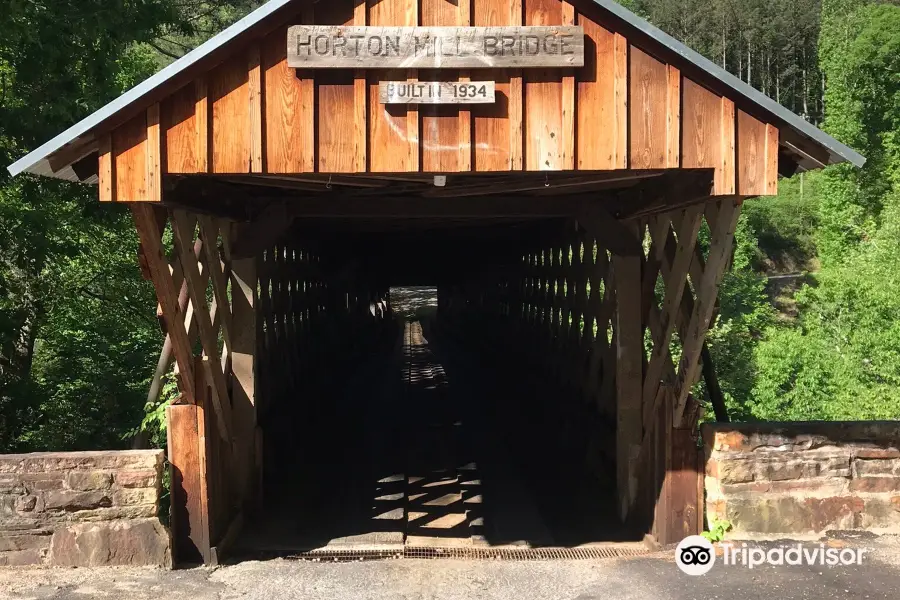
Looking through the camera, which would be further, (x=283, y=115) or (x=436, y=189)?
(x=436, y=189)

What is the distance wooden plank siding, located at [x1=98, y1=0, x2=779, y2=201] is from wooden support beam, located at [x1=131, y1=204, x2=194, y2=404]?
0.72 feet

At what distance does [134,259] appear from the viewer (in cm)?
1159

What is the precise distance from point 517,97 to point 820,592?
3.47m

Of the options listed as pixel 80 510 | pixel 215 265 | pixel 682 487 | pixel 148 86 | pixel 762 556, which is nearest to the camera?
pixel 148 86

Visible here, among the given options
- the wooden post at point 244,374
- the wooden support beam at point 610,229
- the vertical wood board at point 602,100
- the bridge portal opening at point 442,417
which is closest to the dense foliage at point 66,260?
the bridge portal opening at point 442,417

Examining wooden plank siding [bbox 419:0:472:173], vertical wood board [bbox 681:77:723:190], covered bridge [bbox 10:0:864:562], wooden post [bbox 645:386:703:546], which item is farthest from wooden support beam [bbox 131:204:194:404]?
wooden post [bbox 645:386:703:546]

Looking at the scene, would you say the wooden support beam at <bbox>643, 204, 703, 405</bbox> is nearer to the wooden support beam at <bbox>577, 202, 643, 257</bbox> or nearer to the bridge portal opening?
the wooden support beam at <bbox>577, 202, 643, 257</bbox>

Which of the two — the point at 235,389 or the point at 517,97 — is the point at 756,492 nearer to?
the point at 517,97

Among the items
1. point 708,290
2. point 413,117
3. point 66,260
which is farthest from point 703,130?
point 66,260

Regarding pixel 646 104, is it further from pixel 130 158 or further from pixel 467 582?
pixel 467 582

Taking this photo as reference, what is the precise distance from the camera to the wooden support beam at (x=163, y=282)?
460cm

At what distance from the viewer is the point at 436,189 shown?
6.16 metres

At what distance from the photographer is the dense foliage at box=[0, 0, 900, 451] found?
816 centimetres

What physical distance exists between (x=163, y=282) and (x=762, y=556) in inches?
169
